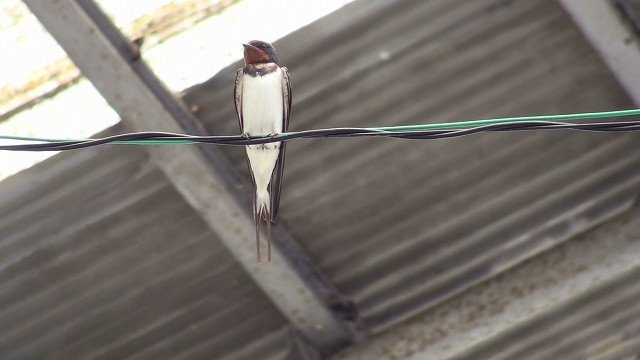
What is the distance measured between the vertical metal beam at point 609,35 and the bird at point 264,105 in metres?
1.47

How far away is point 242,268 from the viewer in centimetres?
408

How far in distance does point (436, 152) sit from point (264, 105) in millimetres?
1138

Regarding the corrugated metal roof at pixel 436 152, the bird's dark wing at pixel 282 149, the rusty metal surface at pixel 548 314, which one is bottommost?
the rusty metal surface at pixel 548 314

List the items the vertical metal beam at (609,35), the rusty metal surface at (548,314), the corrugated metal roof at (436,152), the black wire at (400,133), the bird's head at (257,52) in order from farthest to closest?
the rusty metal surface at (548,314), the corrugated metal roof at (436,152), the vertical metal beam at (609,35), the bird's head at (257,52), the black wire at (400,133)

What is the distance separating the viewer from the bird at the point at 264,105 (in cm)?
323

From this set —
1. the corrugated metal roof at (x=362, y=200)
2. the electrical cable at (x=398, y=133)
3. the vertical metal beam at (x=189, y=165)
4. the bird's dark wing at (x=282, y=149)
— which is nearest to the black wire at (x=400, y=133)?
the electrical cable at (x=398, y=133)

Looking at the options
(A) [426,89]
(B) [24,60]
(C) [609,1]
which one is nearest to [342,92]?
(A) [426,89]

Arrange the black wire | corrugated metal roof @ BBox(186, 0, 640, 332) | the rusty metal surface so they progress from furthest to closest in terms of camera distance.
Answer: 1. the rusty metal surface
2. corrugated metal roof @ BBox(186, 0, 640, 332)
3. the black wire

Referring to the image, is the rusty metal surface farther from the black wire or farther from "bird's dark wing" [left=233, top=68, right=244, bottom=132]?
the black wire

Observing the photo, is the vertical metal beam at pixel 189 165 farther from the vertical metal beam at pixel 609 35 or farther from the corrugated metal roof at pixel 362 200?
the vertical metal beam at pixel 609 35

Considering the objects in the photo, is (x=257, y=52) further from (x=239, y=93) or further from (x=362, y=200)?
(x=362, y=200)

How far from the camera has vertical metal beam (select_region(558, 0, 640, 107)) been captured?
11.2ft

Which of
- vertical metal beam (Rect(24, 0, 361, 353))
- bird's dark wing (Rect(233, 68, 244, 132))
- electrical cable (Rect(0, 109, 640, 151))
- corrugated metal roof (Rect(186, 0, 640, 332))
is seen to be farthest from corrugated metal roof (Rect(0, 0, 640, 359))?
electrical cable (Rect(0, 109, 640, 151))

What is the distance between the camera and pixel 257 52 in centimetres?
324
